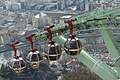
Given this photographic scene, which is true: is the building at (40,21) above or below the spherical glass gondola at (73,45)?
below

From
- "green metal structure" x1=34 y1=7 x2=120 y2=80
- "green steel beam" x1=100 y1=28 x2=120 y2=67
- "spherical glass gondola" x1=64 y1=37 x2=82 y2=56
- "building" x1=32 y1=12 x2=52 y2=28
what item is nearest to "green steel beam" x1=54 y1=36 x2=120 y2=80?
"green metal structure" x1=34 y1=7 x2=120 y2=80

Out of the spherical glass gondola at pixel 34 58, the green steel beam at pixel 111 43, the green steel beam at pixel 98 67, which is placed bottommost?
the green steel beam at pixel 98 67

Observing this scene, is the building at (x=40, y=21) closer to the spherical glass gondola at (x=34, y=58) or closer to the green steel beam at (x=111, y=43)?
the green steel beam at (x=111, y=43)

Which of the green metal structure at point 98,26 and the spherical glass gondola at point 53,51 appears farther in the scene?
the green metal structure at point 98,26

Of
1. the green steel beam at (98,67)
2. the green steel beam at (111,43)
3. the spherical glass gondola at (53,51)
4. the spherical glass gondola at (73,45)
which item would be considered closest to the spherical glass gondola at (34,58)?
the spherical glass gondola at (53,51)

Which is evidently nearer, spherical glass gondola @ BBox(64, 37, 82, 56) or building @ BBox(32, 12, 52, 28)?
spherical glass gondola @ BBox(64, 37, 82, 56)

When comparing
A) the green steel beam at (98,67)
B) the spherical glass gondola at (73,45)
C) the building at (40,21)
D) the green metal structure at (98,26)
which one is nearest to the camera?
the spherical glass gondola at (73,45)

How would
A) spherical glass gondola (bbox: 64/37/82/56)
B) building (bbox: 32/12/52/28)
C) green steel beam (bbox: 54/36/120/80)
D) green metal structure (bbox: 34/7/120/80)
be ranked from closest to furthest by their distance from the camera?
spherical glass gondola (bbox: 64/37/82/56)
green metal structure (bbox: 34/7/120/80)
green steel beam (bbox: 54/36/120/80)
building (bbox: 32/12/52/28)

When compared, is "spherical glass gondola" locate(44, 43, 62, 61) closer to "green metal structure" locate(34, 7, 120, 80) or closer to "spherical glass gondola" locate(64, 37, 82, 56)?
"spherical glass gondola" locate(64, 37, 82, 56)

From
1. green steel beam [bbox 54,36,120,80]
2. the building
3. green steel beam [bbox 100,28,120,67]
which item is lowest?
the building

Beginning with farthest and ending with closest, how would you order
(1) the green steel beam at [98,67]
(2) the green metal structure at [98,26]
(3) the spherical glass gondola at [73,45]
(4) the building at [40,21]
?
(4) the building at [40,21]
(1) the green steel beam at [98,67]
(2) the green metal structure at [98,26]
(3) the spherical glass gondola at [73,45]

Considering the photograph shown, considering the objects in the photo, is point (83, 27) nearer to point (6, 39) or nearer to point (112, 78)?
point (112, 78)
